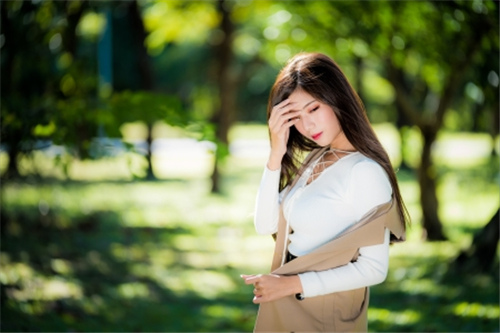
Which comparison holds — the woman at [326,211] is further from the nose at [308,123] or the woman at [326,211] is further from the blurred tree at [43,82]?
the blurred tree at [43,82]

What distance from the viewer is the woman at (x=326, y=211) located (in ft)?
8.36

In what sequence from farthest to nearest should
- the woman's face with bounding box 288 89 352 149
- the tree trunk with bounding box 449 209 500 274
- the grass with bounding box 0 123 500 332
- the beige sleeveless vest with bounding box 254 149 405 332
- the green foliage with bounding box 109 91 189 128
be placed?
the tree trunk with bounding box 449 209 500 274 → the grass with bounding box 0 123 500 332 → the green foliage with bounding box 109 91 189 128 → the woman's face with bounding box 288 89 352 149 → the beige sleeveless vest with bounding box 254 149 405 332

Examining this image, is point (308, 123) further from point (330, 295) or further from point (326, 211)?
point (330, 295)

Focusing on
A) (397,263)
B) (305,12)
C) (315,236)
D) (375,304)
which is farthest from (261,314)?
(305,12)

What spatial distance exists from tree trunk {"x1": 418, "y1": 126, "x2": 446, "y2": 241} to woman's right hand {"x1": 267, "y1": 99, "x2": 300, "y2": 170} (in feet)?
25.6

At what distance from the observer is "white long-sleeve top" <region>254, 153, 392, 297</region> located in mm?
2547

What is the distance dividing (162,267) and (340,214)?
22.5ft

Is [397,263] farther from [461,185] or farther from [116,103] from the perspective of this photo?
[461,185]

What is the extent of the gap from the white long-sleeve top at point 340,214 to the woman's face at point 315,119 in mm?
106

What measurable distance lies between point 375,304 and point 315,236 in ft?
15.7

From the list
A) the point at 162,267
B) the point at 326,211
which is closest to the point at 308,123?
the point at 326,211

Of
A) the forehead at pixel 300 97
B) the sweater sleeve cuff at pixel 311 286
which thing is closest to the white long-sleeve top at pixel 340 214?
the sweater sleeve cuff at pixel 311 286

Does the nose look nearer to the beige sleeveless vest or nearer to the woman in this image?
the woman

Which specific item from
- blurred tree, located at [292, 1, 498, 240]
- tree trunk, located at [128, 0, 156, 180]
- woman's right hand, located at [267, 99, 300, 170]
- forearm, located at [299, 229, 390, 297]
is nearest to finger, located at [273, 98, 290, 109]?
woman's right hand, located at [267, 99, 300, 170]
